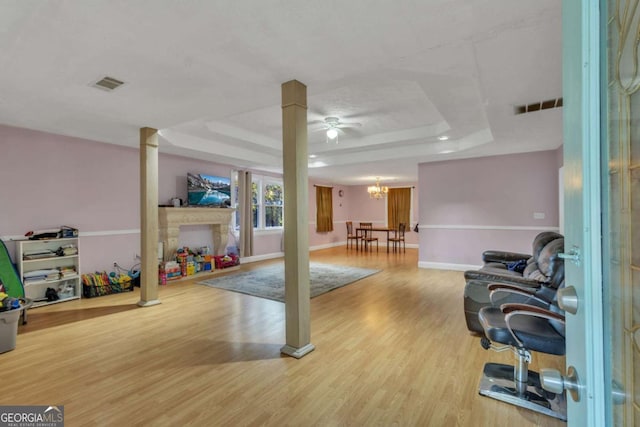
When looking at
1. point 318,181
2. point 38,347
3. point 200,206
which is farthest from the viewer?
point 318,181

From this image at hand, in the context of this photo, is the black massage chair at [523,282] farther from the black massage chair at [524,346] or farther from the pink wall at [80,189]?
the pink wall at [80,189]

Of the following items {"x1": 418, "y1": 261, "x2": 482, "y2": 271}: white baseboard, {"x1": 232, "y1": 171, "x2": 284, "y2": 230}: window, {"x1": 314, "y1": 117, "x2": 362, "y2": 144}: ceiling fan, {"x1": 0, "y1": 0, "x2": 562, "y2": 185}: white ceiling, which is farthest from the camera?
{"x1": 232, "y1": 171, "x2": 284, "y2": 230}: window

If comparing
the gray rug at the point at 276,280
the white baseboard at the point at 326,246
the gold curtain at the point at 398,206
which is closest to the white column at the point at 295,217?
the gray rug at the point at 276,280

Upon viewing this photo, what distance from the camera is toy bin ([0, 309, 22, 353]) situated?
2715mm

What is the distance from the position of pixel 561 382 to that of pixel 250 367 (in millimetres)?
2294

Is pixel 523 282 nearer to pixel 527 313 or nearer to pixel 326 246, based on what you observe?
pixel 527 313

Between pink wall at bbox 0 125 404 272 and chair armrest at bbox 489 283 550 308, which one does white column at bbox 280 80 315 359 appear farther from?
pink wall at bbox 0 125 404 272

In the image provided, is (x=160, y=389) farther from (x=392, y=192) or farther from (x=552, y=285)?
(x=392, y=192)

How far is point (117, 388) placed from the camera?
217 centimetres

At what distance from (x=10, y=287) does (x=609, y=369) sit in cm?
539

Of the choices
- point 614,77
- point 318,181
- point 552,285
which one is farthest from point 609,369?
point 318,181

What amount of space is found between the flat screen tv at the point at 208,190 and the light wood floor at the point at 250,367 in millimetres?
2640

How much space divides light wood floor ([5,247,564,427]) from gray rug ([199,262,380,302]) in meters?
0.64

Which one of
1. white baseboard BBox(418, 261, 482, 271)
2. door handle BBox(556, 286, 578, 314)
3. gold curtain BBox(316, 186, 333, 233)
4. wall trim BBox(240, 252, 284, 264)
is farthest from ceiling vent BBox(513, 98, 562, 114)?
gold curtain BBox(316, 186, 333, 233)
